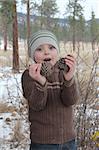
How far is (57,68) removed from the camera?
78.4 inches

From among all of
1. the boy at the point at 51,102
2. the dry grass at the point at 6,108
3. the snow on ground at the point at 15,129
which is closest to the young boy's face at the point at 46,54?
the boy at the point at 51,102

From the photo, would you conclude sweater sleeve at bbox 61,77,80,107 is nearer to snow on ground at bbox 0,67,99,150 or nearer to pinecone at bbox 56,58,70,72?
pinecone at bbox 56,58,70,72

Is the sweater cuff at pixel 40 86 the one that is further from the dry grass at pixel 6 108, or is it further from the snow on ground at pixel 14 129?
the dry grass at pixel 6 108

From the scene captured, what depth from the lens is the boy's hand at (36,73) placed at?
1885 mm

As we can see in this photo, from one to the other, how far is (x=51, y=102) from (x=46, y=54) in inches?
10.6

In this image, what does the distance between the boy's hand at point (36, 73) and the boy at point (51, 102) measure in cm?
2

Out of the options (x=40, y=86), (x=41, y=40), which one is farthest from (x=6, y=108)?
(x=40, y=86)

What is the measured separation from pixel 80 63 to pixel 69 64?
2.13 m

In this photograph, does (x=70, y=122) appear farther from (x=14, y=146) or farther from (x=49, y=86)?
(x=14, y=146)

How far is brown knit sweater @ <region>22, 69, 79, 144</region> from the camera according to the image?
78.2 inches

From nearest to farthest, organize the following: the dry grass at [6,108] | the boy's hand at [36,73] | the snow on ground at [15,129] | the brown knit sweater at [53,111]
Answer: the boy's hand at [36,73] < the brown knit sweater at [53,111] < the snow on ground at [15,129] < the dry grass at [6,108]

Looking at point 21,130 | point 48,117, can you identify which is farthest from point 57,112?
point 21,130

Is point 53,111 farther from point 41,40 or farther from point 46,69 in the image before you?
point 41,40

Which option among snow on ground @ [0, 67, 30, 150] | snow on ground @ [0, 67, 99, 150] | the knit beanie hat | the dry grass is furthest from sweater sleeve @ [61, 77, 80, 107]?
the dry grass
